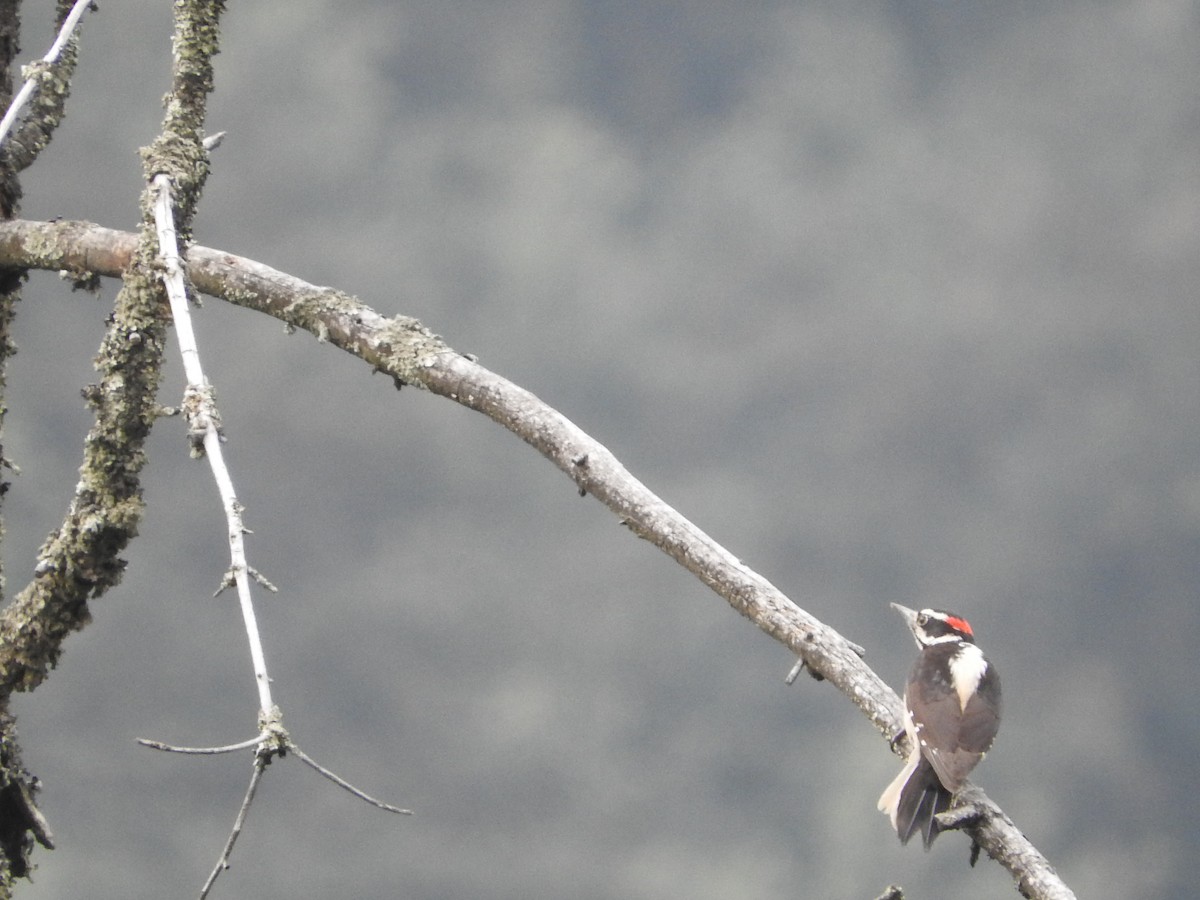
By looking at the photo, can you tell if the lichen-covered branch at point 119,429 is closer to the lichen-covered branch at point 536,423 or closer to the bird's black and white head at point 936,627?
the lichen-covered branch at point 536,423

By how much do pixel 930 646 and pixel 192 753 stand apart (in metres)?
2.35

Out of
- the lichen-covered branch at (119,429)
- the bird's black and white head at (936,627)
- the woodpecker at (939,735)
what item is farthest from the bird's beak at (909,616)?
the lichen-covered branch at (119,429)

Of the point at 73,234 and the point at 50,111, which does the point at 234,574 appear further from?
the point at 50,111

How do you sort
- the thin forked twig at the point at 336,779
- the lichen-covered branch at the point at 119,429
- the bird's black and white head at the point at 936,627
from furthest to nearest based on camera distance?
the bird's black and white head at the point at 936,627 < the lichen-covered branch at the point at 119,429 < the thin forked twig at the point at 336,779

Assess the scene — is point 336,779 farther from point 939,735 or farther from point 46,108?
point 46,108

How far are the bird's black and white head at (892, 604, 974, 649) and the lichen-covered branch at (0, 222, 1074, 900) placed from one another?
86cm

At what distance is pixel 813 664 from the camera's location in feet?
10.7

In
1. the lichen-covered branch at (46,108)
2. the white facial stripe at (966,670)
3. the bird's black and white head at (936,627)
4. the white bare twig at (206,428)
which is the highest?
the lichen-covered branch at (46,108)

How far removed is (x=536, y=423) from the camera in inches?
138

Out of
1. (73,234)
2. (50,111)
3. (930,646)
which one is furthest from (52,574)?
(930,646)

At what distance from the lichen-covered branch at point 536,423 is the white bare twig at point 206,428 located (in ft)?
2.09

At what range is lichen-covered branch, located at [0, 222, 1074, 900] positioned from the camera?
3.24 metres

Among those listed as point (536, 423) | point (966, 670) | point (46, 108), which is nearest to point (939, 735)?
point (966, 670)

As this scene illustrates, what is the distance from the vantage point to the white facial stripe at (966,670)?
11.5ft
